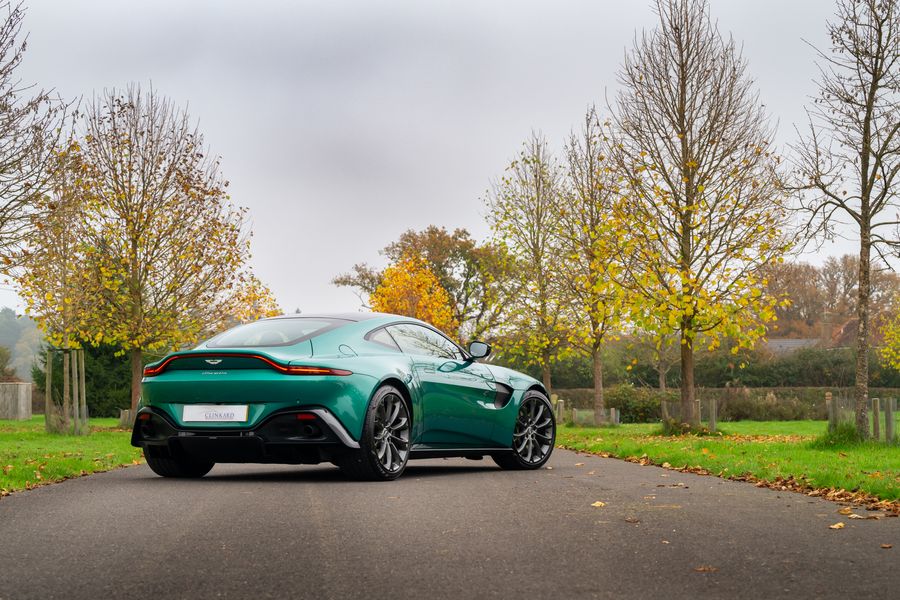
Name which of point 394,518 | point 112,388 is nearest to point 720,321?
point 394,518

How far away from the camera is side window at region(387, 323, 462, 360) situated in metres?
9.80

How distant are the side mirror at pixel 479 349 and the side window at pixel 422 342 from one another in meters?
0.21

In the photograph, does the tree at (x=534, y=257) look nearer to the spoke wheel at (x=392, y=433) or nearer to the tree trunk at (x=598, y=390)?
the tree trunk at (x=598, y=390)

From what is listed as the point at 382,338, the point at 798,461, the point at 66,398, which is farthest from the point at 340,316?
the point at 66,398

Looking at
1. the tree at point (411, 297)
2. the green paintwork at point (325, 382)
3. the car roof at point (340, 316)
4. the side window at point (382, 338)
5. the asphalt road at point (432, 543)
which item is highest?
the tree at point (411, 297)

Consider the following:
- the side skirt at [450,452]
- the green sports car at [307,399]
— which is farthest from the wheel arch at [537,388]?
the green sports car at [307,399]

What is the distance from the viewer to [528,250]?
33406 millimetres

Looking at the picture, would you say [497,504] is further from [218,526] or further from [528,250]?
[528,250]

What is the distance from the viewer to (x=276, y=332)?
9.13 meters

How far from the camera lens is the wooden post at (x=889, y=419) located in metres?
14.2

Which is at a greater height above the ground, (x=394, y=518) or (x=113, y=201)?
(x=113, y=201)

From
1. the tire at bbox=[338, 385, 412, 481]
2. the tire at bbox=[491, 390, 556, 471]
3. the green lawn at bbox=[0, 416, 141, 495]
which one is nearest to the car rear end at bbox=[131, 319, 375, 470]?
the tire at bbox=[338, 385, 412, 481]

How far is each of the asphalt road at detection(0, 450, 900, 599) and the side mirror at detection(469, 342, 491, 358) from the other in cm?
166

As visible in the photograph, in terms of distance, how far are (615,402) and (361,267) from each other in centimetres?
3299
